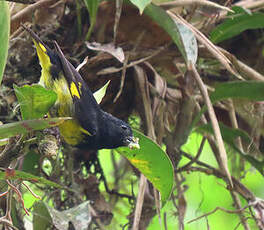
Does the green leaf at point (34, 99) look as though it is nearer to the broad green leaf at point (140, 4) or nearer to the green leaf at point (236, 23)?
the broad green leaf at point (140, 4)

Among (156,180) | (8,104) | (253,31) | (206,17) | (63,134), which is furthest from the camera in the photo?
(253,31)

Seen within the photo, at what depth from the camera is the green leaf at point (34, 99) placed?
1078 millimetres

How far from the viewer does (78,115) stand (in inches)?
63.3

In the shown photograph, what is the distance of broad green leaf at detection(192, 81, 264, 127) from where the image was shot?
1694mm

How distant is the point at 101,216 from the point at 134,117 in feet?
1.51

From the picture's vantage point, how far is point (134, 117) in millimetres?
2090

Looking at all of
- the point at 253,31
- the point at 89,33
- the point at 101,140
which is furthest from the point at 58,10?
the point at 253,31

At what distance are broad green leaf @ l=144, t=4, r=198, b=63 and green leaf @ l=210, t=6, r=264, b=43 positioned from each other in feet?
0.76

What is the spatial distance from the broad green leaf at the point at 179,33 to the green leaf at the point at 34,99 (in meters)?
0.60

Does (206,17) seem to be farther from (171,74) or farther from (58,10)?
(58,10)

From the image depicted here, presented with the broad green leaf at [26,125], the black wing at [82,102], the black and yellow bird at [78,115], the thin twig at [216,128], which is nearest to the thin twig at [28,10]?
the black and yellow bird at [78,115]

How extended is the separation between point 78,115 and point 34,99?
518mm

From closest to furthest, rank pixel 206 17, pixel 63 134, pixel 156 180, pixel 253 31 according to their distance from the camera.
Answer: pixel 156 180
pixel 63 134
pixel 206 17
pixel 253 31

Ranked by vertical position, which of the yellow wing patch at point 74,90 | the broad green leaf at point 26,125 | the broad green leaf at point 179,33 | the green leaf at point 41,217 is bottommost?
the green leaf at point 41,217
